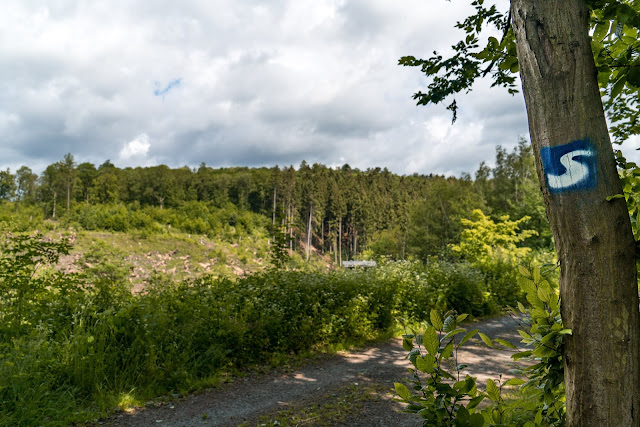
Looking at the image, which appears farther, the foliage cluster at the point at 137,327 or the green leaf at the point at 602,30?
the foliage cluster at the point at 137,327

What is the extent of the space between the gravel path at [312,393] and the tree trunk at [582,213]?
2580mm

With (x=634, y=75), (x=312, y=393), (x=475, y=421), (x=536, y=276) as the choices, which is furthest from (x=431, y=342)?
(x=312, y=393)

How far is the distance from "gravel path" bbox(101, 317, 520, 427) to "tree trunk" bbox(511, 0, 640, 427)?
2.58 metres

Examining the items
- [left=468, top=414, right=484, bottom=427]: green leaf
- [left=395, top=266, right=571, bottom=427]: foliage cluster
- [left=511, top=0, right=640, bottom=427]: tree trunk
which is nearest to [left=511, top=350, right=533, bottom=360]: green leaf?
[left=395, top=266, right=571, bottom=427]: foliage cluster

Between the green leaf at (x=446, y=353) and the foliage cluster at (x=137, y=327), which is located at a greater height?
the green leaf at (x=446, y=353)

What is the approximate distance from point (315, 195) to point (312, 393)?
206 feet

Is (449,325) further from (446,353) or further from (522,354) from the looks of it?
(522,354)

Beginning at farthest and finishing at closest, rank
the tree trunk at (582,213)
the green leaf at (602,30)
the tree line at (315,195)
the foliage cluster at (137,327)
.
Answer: the tree line at (315,195) → the foliage cluster at (137,327) → the green leaf at (602,30) → the tree trunk at (582,213)

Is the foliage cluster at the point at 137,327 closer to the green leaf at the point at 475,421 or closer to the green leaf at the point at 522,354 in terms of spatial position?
the green leaf at the point at 475,421

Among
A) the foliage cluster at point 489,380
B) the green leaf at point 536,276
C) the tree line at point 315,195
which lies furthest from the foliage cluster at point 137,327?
the tree line at point 315,195

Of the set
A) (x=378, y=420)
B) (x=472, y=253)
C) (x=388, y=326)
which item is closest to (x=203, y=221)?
(x=472, y=253)

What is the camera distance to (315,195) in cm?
6731

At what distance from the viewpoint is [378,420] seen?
4.02 m

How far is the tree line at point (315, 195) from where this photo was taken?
3869cm
